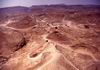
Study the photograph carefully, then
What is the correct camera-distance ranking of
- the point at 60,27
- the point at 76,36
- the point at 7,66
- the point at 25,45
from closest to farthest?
the point at 7,66, the point at 25,45, the point at 76,36, the point at 60,27

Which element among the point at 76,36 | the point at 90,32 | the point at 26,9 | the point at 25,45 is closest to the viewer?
the point at 25,45

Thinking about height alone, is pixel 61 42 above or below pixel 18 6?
below

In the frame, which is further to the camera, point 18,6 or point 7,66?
point 18,6

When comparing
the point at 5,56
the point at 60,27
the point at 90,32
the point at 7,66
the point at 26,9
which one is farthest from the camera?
the point at 26,9

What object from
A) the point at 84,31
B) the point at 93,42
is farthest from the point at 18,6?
the point at 93,42

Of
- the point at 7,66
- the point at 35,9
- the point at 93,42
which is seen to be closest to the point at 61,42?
the point at 93,42

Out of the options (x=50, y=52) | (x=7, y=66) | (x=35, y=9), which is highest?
(x=35, y=9)

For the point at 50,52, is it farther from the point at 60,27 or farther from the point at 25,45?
the point at 60,27

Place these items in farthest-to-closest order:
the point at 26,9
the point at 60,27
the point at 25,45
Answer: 1. the point at 26,9
2. the point at 60,27
3. the point at 25,45

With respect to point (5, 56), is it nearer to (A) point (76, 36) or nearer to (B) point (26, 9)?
(A) point (76, 36)
